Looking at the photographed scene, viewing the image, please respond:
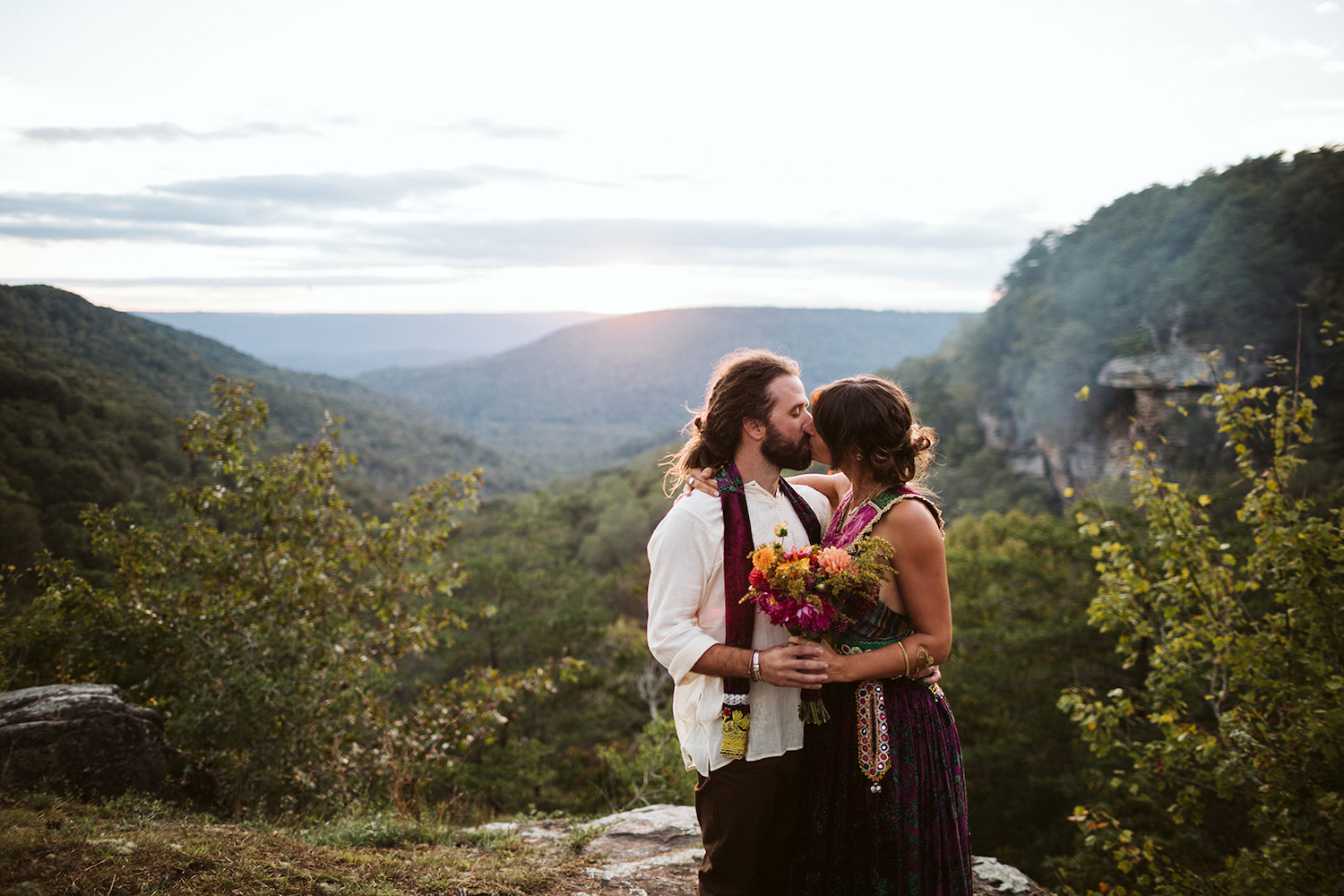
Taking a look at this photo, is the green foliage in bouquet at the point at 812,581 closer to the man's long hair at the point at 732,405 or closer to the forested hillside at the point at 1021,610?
the man's long hair at the point at 732,405

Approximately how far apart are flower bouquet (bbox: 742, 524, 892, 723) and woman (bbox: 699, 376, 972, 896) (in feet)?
0.57

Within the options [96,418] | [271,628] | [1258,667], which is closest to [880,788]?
[1258,667]

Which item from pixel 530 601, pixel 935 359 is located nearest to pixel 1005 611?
pixel 530 601

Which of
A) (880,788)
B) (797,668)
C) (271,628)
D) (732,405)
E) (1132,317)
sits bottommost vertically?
(271,628)

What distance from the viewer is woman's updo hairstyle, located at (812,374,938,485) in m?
2.88

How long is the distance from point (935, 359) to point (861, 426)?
7837cm

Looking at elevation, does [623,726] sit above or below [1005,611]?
below

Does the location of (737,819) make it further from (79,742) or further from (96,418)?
(96,418)

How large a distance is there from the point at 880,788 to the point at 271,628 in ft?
19.6

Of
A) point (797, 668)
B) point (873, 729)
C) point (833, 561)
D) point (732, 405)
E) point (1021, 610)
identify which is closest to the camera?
point (833, 561)

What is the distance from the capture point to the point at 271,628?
6.75 meters

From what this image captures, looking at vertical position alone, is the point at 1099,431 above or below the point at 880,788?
below

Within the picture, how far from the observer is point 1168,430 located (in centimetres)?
3466

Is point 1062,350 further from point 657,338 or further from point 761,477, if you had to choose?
point 657,338
